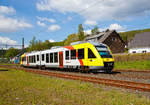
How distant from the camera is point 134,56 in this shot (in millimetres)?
27359

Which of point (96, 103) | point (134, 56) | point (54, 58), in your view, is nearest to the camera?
point (96, 103)

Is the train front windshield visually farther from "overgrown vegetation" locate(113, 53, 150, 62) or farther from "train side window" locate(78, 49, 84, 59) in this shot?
"overgrown vegetation" locate(113, 53, 150, 62)

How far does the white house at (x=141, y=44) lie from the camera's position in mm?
44272

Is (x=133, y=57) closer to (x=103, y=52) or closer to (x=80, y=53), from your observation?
(x=103, y=52)

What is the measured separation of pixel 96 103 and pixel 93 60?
832 cm

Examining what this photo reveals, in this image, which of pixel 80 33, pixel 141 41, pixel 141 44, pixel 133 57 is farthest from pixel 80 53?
pixel 80 33

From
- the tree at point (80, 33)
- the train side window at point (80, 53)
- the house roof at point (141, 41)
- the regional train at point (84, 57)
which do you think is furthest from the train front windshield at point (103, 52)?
the tree at point (80, 33)

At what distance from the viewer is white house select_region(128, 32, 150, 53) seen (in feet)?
145

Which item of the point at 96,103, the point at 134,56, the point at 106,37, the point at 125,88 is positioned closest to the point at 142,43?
the point at 106,37

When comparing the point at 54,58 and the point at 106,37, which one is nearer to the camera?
the point at 54,58

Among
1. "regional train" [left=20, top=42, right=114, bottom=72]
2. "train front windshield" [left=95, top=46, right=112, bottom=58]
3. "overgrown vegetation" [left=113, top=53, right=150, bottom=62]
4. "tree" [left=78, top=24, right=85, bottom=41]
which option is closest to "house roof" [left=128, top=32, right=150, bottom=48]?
"tree" [left=78, top=24, right=85, bottom=41]

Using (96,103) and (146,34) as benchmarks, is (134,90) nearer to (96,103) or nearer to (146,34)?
(96,103)

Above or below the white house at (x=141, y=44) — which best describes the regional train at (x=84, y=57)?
below

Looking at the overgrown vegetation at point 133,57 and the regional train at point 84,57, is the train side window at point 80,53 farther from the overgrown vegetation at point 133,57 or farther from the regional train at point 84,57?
the overgrown vegetation at point 133,57
